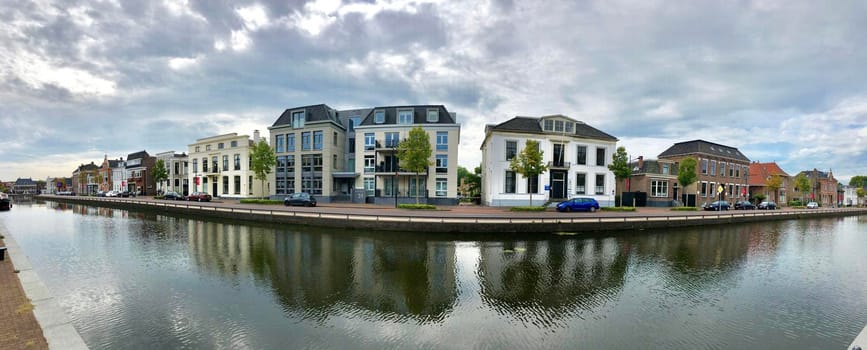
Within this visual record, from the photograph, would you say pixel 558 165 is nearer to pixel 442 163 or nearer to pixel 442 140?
pixel 442 163

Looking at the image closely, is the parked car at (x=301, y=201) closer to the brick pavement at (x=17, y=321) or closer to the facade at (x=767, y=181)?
the brick pavement at (x=17, y=321)

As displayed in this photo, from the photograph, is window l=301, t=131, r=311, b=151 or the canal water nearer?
the canal water

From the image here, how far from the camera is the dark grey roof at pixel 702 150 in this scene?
45.7m

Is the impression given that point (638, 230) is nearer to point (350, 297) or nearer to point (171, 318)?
point (350, 297)

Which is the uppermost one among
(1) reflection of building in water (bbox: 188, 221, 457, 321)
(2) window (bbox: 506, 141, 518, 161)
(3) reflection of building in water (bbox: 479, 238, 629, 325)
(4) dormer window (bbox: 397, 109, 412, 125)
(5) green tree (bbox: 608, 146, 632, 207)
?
(4) dormer window (bbox: 397, 109, 412, 125)

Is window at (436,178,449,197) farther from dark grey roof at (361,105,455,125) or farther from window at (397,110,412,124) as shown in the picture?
window at (397,110,412,124)

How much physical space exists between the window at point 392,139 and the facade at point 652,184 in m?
30.1

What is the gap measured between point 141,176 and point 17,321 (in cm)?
8460

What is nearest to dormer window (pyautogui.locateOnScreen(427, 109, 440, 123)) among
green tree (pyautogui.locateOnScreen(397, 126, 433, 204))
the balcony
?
green tree (pyautogui.locateOnScreen(397, 126, 433, 204))

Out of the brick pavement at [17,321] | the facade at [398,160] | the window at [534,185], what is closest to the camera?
the brick pavement at [17,321]

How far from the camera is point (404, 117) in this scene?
37438mm

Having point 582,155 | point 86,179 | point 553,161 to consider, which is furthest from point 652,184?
point 86,179

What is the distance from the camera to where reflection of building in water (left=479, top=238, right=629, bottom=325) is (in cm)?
793

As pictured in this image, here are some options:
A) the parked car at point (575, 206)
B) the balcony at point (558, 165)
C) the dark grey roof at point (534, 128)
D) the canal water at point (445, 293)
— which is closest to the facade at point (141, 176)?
the canal water at point (445, 293)
